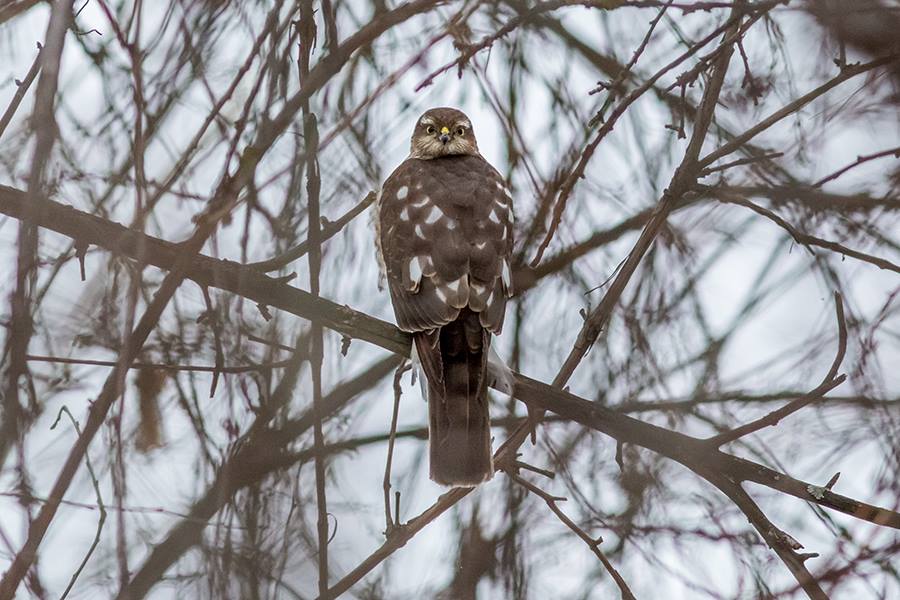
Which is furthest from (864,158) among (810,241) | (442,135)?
(442,135)

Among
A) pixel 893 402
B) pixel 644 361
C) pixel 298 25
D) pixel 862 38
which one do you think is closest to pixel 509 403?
pixel 644 361

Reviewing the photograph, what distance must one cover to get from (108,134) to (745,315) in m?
2.54

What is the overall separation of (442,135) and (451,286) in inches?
47.1

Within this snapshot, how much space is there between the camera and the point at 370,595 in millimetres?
3500

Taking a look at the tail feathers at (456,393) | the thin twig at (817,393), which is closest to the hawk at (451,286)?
the tail feathers at (456,393)

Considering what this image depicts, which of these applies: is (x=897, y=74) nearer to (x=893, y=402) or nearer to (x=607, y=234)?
(x=893, y=402)

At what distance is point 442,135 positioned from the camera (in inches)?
199

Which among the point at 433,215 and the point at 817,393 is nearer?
the point at 817,393

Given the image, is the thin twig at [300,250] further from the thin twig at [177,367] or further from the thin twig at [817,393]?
the thin twig at [817,393]

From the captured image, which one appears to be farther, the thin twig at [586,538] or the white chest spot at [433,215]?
the white chest spot at [433,215]

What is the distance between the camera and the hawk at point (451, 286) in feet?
12.9

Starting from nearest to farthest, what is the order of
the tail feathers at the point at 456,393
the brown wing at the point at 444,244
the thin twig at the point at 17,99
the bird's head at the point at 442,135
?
the thin twig at the point at 17,99 → the tail feathers at the point at 456,393 → the brown wing at the point at 444,244 → the bird's head at the point at 442,135

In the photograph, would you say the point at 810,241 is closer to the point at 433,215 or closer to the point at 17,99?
the point at 433,215

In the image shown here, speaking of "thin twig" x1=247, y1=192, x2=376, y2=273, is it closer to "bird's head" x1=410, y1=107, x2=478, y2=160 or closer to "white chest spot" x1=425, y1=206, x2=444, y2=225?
"white chest spot" x1=425, y1=206, x2=444, y2=225
